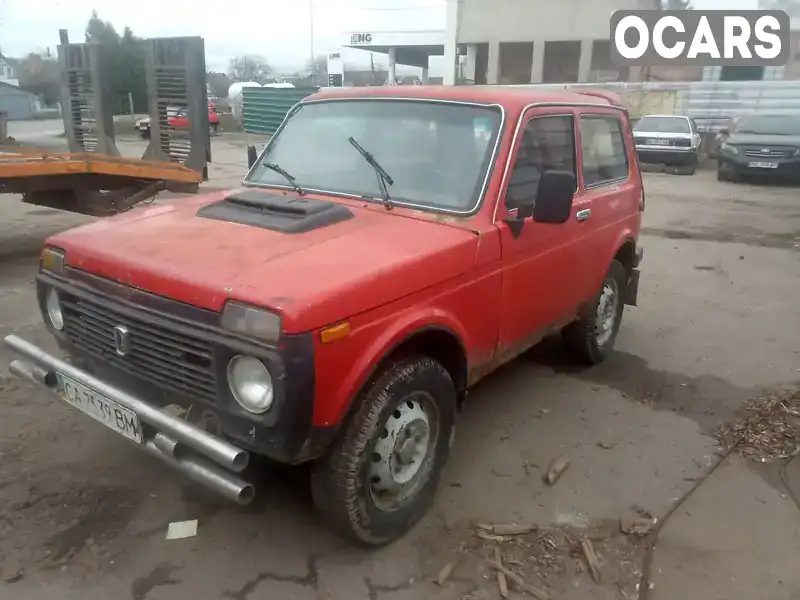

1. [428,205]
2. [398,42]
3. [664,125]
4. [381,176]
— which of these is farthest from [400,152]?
[398,42]

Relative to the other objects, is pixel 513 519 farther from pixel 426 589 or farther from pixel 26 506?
pixel 26 506

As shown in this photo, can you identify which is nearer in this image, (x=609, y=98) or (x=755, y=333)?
(x=609, y=98)

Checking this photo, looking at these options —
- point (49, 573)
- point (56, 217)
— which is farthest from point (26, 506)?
point (56, 217)

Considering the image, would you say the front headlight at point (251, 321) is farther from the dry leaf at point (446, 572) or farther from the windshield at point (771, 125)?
the windshield at point (771, 125)

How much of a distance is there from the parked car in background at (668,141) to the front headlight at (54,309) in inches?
702

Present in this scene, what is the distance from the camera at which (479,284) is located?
3375 mm

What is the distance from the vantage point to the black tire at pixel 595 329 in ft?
16.3

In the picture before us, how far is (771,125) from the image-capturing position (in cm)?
1686

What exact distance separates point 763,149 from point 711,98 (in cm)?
761

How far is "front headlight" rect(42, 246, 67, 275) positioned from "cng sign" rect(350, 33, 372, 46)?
137 feet

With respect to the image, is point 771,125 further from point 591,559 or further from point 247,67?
point 247,67

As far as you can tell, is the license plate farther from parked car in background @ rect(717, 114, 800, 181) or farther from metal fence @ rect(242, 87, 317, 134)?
metal fence @ rect(242, 87, 317, 134)

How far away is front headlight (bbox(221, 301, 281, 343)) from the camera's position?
241cm

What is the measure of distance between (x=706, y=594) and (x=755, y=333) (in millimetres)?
3853
